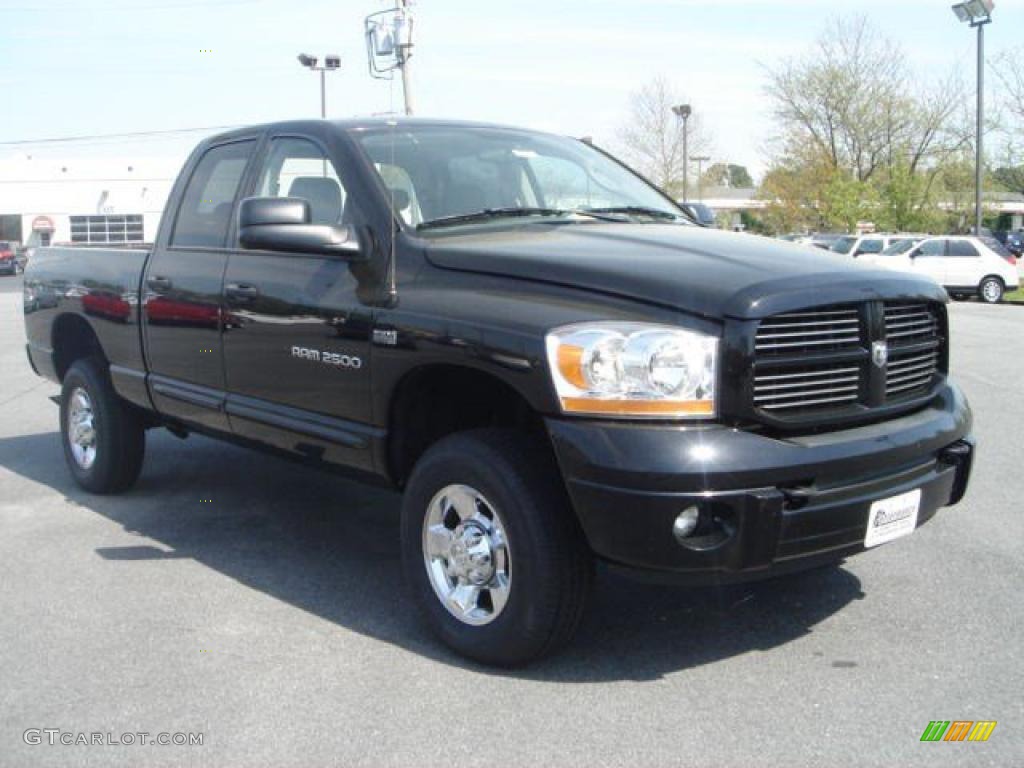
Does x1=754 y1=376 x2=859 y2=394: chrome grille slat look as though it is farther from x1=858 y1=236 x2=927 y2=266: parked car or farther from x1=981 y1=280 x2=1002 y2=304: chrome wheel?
x1=858 y1=236 x2=927 y2=266: parked car

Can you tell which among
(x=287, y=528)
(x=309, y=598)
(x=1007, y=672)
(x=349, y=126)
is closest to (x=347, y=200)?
(x=349, y=126)

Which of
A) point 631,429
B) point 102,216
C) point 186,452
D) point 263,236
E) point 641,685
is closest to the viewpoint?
point 631,429

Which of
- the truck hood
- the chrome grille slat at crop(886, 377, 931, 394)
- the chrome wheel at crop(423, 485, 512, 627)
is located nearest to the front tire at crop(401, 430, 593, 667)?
the chrome wheel at crop(423, 485, 512, 627)

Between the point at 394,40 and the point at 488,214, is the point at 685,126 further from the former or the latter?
the point at 488,214

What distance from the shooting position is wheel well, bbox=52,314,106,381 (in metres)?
6.72

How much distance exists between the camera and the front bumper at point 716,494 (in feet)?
10.9

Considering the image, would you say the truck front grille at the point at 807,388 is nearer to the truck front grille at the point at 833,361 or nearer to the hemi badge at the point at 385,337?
the truck front grille at the point at 833,361

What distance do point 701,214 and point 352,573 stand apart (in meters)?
2.50

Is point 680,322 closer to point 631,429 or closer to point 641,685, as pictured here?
point 631,429

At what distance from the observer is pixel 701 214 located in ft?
18.7

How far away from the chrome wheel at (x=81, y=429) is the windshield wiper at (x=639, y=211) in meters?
3.24

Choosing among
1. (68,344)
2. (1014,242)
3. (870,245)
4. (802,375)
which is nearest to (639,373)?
(802,375)

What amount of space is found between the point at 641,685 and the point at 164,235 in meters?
3.51

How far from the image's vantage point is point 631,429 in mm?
3381
